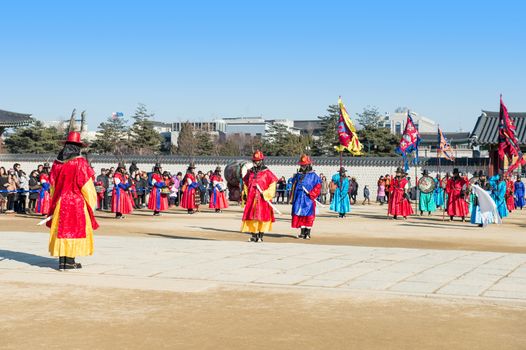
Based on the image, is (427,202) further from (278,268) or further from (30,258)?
(30,258)

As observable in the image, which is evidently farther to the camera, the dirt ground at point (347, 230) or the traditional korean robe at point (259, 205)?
the dirt ground at point (347, 230)

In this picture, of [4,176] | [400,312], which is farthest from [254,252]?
[4,176]

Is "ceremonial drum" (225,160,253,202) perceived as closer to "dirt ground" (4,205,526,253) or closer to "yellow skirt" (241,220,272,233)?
"dirt ground" (4,205,526,253)

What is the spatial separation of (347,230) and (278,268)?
785 cm

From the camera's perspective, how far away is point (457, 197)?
71.3ft

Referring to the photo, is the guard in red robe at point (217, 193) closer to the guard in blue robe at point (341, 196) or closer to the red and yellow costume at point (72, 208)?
the guard in blue robe at point (341, 196)

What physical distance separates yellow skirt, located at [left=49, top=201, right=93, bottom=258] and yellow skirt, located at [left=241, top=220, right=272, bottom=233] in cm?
445

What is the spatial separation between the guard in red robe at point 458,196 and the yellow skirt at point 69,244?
45.2ft

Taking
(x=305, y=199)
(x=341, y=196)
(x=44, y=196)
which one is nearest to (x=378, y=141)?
(x=341, y=196)

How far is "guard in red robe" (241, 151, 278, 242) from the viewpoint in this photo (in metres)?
13.8

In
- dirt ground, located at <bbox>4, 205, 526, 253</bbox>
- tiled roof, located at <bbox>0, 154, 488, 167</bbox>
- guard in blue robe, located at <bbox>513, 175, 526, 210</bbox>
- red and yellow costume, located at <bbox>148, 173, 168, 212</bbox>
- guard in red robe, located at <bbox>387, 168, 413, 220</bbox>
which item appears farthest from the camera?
tiled roof, located at <bbox>0, 154, 488, 167</bbox>

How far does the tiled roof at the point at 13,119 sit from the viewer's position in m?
36.2

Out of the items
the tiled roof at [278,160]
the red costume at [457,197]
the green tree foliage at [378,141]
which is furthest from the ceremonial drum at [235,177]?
the green tree foliage at [378,141]

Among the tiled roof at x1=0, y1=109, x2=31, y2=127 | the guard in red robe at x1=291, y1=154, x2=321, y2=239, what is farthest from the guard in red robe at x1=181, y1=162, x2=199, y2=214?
the tiled roof at x1=0, y1=109, x2=31, y2=127
